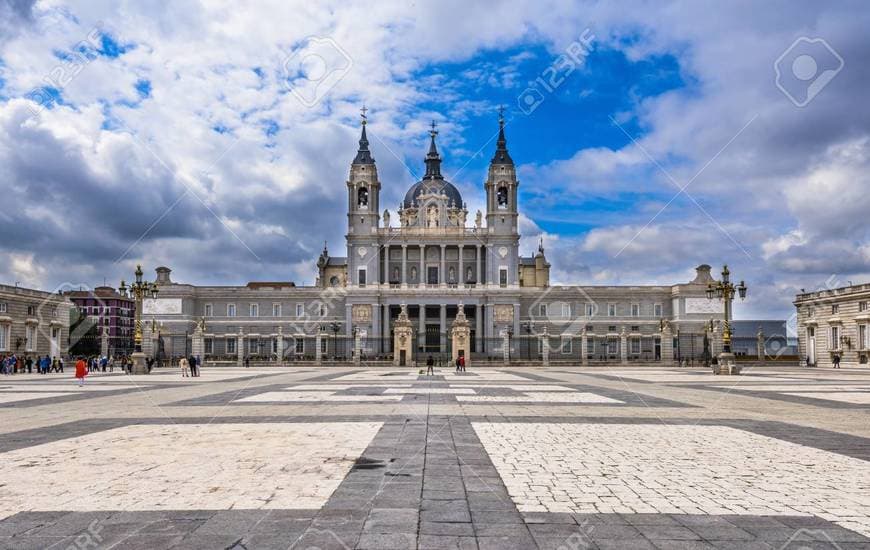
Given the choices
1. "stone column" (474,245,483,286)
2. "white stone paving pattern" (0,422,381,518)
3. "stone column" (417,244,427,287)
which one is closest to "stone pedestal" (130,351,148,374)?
"white stone paving pattern" (0,422,381,518)

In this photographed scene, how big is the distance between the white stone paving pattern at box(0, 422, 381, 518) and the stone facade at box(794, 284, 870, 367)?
5568cm

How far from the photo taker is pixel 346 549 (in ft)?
18.2

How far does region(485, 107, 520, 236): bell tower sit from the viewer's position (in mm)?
86438

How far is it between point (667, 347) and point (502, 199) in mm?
27102

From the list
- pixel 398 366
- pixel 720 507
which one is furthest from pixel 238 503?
pixel 398 366

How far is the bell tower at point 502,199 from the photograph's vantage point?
86.4 m

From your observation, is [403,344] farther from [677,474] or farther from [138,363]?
[677,474]

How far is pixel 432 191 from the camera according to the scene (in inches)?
3593

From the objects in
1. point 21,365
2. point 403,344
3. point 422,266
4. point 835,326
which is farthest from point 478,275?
point 21,365

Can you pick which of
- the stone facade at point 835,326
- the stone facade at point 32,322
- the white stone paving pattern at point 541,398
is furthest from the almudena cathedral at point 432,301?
the white stone paving pattern at point 541,398

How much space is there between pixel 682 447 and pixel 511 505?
4820 mm

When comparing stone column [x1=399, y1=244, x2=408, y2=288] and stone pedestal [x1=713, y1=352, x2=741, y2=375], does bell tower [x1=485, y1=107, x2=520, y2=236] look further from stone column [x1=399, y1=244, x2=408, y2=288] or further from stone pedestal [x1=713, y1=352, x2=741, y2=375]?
stone pedestal [x1=713, y1=352, x2=741, y2=375]

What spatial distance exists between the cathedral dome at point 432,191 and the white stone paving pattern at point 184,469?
80.1 meters

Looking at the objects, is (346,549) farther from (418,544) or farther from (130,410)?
(130,410)
